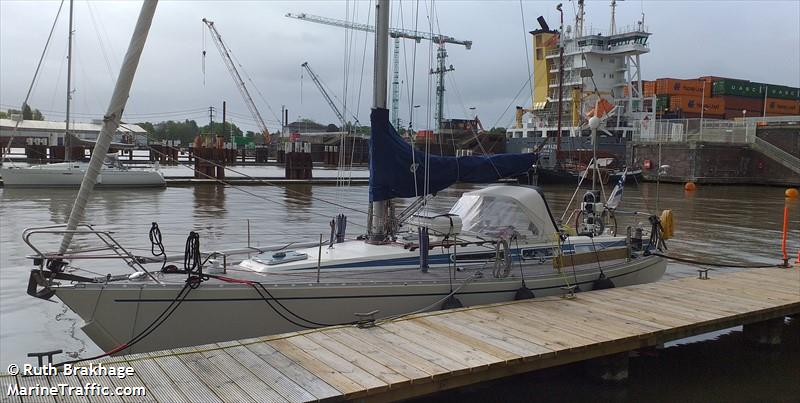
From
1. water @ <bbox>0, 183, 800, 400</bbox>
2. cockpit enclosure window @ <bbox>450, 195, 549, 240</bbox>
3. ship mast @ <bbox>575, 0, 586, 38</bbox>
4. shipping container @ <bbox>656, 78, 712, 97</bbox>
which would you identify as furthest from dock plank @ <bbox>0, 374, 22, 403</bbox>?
shipping container @ <bbox>656, 78, 712, 97</bbox>

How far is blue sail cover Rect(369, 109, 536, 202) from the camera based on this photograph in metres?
8.88

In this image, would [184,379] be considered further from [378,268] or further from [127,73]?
[378,268]

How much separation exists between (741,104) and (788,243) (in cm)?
7853

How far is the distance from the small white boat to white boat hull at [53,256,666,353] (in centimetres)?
2772

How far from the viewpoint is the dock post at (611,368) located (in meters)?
7.17

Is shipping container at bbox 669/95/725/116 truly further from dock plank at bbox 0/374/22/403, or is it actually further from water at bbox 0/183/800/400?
dock plank at bbox 0/374/22/403

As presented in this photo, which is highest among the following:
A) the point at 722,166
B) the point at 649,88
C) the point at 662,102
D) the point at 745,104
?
the point at 649,88

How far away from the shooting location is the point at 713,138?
52000 mm

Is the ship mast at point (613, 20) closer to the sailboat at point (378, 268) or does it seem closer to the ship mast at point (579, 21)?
the ship mast at point (579, 21)

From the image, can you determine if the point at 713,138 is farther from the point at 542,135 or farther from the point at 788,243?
the point at 788,243

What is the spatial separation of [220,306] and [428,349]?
7.90 feet

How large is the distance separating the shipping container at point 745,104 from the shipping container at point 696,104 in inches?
72.4

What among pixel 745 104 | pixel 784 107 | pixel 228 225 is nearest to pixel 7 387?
pixel 228 225

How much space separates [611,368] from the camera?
722 cm
